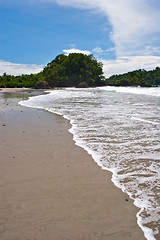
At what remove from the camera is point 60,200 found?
2.39 meters

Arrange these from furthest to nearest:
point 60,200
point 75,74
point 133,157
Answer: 1. point 75,74
2. point 133,157
3. point 60,200

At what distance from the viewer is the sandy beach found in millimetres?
1916

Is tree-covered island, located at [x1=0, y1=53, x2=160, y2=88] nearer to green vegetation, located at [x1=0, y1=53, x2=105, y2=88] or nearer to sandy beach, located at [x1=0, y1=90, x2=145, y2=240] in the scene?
green vegetation, located at [x1=0, y1=53, x2=105, y2=88]

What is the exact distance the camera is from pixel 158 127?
617cm

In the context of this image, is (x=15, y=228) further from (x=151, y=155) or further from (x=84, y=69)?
(x=84, y=69)

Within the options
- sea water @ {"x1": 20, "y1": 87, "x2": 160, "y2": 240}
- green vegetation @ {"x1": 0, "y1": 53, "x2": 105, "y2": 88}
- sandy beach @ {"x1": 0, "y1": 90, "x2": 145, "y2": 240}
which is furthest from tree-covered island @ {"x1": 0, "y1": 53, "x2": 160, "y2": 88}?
sandy beach @ {"x1": 0, "y1": 90, "x2": 145, "y2": 240}

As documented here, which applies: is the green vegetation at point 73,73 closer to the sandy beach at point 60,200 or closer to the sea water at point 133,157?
the sea water at point 133,157

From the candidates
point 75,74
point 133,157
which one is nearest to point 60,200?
point 133,157

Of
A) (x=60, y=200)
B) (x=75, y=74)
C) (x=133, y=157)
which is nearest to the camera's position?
(x=60, y=200)

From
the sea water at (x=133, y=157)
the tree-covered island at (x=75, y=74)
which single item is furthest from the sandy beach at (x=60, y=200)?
the tree-covered island at (x=75, y=74)

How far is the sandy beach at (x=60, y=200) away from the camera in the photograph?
6.29ft

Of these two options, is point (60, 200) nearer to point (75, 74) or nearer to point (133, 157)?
point (133, 157)

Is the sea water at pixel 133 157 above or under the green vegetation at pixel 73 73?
under

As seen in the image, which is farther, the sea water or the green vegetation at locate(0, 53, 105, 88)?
the green vegetation at locate(0, 53, 105, 88)
